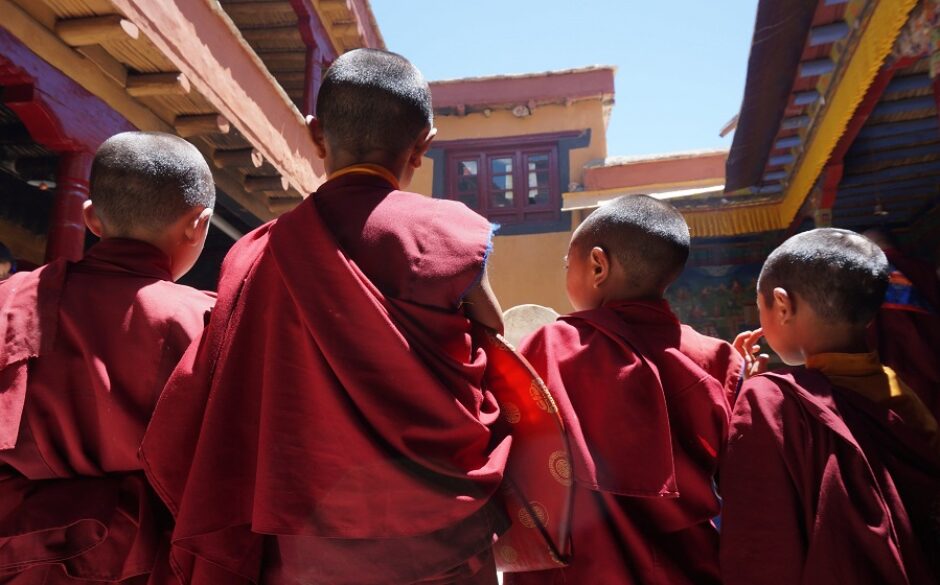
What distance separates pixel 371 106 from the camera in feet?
5.07

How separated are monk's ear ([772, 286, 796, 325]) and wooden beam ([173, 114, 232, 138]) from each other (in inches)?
154

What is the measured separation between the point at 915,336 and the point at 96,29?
417 cm

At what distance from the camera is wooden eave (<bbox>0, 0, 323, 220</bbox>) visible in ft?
12.1

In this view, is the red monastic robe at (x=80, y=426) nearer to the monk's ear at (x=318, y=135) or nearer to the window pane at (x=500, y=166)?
the monk's ear at (x=318, y=135)

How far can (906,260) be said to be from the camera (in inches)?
147

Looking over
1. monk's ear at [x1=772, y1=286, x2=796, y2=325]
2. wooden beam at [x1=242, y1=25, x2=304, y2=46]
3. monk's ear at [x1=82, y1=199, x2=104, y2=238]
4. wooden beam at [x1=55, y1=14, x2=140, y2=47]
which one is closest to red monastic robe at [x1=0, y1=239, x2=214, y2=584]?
monk's ear at [x1=82, y1=199, x2=104, y2=238]

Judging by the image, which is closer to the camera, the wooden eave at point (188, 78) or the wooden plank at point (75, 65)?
the wooden plank at point (75, 65)

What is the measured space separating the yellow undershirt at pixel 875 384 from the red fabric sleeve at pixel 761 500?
24 centimetres

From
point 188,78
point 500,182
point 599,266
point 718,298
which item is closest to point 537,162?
point 500,182

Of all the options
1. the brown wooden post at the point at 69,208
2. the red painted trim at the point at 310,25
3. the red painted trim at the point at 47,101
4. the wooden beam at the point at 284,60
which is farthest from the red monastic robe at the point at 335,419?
the wooden beam at the point at 284,60

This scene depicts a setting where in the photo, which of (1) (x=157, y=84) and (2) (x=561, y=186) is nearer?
(1) (x=157, y=84)

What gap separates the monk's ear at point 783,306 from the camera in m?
1.74

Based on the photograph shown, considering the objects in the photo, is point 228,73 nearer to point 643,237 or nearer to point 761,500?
point 643,237

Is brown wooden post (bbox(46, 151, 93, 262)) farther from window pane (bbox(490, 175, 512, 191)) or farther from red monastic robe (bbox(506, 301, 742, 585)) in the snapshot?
window pane (bbox(490, 175, 512, 191))
